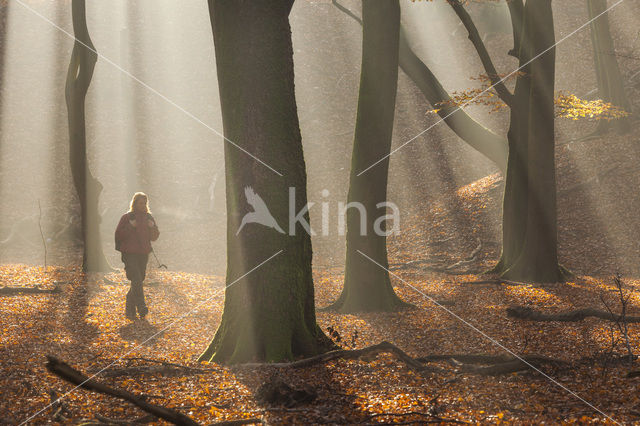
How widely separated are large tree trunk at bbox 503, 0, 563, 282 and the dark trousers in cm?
733

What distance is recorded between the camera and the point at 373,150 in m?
9.02

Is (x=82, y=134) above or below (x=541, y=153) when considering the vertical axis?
above

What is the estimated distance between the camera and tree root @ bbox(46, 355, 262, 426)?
8.85 ft

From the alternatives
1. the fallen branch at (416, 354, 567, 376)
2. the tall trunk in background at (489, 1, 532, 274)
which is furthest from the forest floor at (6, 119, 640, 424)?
the tall trunk in background at (489, 1, 532, 274)

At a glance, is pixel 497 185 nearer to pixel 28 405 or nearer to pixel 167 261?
pixel 167 261

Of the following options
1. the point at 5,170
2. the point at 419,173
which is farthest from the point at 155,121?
the point at 419,173

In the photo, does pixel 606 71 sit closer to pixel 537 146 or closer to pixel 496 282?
pixel 537 146

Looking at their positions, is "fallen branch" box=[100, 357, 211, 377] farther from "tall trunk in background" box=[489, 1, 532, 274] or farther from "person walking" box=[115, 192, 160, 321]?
"tall trunk in background" box=[489, 1, 532, 274]

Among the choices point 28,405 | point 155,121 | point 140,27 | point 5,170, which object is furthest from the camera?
point 140,27

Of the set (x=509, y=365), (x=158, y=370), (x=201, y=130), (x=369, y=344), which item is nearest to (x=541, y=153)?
(x=369, y=344)

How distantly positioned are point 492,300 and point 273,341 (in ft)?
16.7

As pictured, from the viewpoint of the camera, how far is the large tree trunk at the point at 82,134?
40.0 ft

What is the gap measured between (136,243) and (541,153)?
7983mm

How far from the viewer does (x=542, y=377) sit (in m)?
5.05
